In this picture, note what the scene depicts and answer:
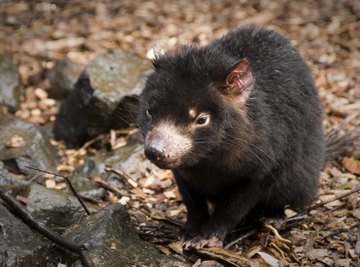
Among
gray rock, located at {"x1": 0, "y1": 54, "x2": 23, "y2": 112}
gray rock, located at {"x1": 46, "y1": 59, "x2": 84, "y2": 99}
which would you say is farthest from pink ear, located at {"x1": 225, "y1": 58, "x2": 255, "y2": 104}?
gray rock, located at {"x1": 0, "y1": 54, "x2": 23, "y2": 112}

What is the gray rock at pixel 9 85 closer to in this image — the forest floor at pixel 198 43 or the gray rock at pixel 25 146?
the forest floor at pixel 198 43

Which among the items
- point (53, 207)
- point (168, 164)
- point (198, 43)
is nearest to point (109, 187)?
point (53, 207)

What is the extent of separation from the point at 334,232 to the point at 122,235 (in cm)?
152

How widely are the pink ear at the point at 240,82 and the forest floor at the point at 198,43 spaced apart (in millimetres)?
1088

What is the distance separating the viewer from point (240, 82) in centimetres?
369

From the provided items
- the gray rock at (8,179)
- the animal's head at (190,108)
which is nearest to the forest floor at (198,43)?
the gray rock at (8,179)

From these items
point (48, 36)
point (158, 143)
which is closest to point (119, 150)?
point (158, 143)

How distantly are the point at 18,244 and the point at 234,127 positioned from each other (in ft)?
4.84

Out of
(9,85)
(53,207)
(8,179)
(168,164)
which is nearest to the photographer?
(168,164)

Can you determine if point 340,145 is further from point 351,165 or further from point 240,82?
point 240,82

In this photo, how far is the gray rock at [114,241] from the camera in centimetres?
354

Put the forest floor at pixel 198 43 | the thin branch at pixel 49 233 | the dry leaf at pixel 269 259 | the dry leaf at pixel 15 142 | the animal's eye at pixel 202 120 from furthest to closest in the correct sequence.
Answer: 1. the dry leaf at pixel 15 142
2. the forest floor at pixel 198 43
3. the dry leaf at pixel 269 259
4. the animal's eye at pixel 202 120
5. the thin branch at pixel 49 233

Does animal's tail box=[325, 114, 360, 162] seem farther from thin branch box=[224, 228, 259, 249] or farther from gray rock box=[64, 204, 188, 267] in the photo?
gray rock box=[64, 204, 188, 267]

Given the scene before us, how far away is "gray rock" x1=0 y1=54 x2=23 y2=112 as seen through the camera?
6742mm
